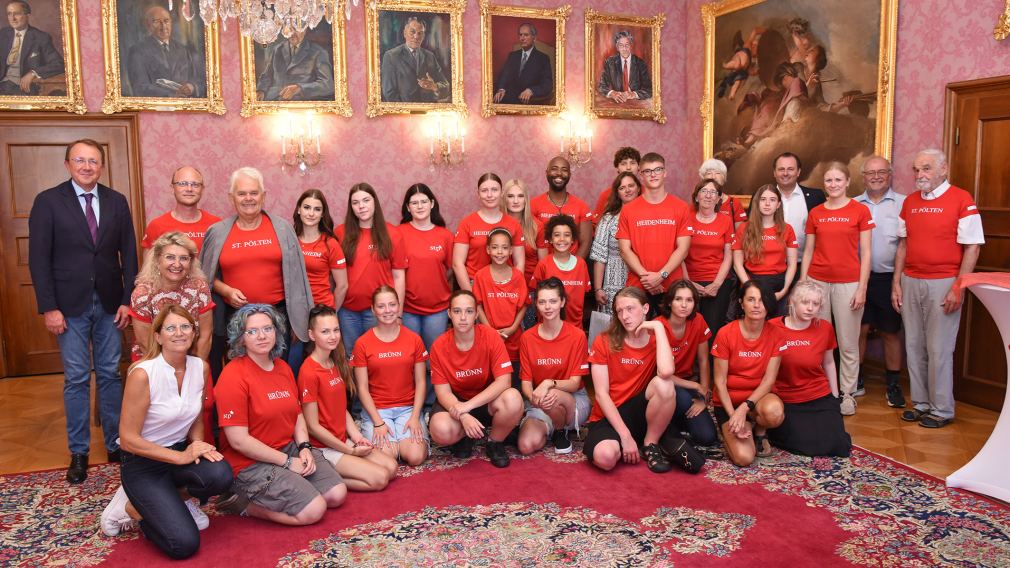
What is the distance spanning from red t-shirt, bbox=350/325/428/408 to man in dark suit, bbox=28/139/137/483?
1.46 meters

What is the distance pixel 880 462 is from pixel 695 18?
553 cm

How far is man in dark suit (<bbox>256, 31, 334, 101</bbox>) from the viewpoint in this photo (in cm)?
702

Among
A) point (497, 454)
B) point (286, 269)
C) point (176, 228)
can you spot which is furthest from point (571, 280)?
point (176, 228)

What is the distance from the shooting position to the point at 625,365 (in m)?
4.59

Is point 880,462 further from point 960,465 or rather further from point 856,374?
point 856,374

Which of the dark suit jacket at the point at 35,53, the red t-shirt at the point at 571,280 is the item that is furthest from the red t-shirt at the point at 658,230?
the dark suit jacket at the point at 35,53

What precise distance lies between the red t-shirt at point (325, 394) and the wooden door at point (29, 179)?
3789 millimetres

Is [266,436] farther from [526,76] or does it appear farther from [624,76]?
[624,76]

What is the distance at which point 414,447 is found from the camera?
447cm

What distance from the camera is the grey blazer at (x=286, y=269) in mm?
4465

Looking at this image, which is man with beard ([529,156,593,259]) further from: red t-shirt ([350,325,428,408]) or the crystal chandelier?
the crystal chandelier

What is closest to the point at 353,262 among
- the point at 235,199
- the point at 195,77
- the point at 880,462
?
the point at 235,199

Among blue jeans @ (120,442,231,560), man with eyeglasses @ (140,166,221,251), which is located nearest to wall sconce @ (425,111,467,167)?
man with eyeglasses @ (140,166,221,251)

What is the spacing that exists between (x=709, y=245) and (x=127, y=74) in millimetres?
5273
